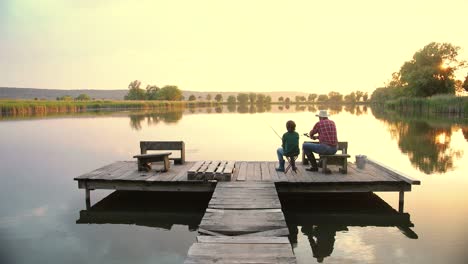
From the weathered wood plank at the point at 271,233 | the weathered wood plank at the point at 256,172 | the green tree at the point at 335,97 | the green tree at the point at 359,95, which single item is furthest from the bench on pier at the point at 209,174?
the green tree at the point at 335,97

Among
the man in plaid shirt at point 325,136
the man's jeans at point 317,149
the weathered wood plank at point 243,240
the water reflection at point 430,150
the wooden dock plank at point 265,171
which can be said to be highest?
the man in plaid shirt at point 325,136

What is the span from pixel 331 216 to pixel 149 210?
15.5 feet

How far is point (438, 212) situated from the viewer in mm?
9562

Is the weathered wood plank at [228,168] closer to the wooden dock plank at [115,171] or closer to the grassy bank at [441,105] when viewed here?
the wooden dock plank at [115,171]

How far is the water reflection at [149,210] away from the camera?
905 centimetres

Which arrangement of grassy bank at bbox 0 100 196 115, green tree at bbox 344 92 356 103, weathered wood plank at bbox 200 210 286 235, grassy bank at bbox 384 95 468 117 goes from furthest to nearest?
green tree at bbox 344 92 356 103 → grassy bank at bbox 0 100 196 115 → grassy bank at bbox 384 95 468 117 → weathered wood plank at bbox 200 210 286 235

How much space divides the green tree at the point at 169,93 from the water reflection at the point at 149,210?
12447 centimetres

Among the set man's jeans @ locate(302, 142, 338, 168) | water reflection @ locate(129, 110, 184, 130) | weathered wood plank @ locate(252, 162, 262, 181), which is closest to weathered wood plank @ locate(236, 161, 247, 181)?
weathered wood plank @ locate(252, 162, 262, 181)

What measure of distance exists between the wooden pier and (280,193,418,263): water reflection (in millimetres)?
600

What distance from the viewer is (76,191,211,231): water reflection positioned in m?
9.05

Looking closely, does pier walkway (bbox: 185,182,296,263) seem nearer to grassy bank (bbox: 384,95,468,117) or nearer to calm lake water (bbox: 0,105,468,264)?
calm lake water (bbox: 0,105,468,264)

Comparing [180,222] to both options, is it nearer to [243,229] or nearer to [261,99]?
[243,229]

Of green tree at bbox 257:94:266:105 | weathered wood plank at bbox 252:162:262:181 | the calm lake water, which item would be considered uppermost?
green tree at bbox 257:94:266:105

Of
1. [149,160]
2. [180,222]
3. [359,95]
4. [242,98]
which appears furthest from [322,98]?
[180,222]
